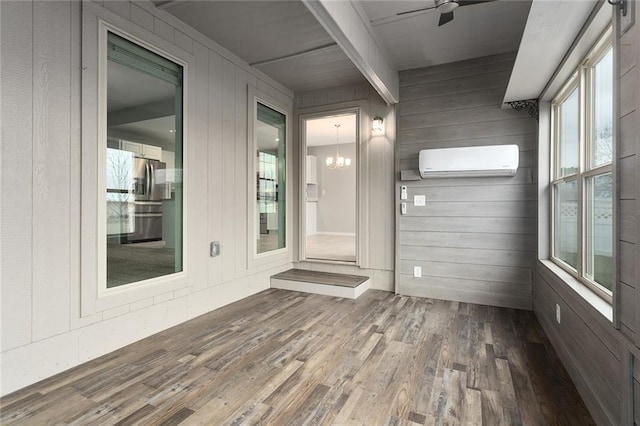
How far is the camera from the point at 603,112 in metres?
1.86

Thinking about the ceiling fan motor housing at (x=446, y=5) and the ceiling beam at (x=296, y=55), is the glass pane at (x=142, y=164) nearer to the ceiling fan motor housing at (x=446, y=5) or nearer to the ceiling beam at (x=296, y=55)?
the ceiling beam at (x=296, y=55)

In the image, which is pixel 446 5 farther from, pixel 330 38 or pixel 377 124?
pixel 377 124

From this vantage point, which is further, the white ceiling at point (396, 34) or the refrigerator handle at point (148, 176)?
the refrigerator handle at point (148, 176)

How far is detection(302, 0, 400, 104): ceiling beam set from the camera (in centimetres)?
217

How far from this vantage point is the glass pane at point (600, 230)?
176cm

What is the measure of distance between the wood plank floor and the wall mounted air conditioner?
5.06ft

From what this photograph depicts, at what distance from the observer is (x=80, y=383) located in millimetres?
1988

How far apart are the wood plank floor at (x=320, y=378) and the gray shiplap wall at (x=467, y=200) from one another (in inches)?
25.1

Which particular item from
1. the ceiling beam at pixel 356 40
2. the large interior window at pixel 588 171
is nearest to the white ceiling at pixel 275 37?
the ceiling beam at pixel 356 40

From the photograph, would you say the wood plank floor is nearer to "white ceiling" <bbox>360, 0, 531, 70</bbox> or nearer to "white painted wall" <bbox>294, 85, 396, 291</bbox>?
"white painted wall" <bbox>294, 85, 396, 291</bbox>

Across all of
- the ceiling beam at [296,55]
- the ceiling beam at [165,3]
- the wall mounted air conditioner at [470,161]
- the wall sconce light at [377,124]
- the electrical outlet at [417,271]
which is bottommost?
the electrical outlet at [417,271]

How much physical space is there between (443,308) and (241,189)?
267 centimetres

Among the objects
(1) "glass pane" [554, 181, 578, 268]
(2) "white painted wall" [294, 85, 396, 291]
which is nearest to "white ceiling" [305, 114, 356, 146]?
(2) "white painted wall" [294, 85, 396, 291]

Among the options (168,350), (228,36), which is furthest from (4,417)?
(228,36)
